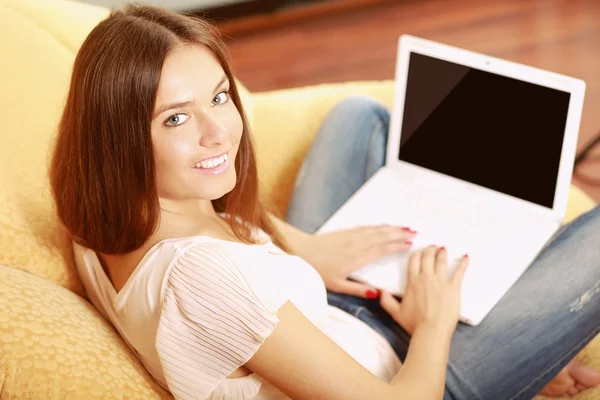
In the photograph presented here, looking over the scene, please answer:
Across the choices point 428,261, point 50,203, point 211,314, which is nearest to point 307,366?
point 211,314

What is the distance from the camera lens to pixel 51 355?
95cm

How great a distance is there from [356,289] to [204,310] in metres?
0.45

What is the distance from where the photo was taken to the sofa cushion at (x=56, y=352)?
0.93 meters

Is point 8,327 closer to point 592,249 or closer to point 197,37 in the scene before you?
point 197,37

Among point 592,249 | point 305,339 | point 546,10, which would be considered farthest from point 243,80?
point 305,339

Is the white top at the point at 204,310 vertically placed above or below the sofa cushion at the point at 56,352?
above

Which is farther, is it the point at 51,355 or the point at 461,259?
the point at 461,259

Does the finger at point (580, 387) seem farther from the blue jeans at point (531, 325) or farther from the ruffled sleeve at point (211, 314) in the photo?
the ruffled sleeve at point (211, 314)

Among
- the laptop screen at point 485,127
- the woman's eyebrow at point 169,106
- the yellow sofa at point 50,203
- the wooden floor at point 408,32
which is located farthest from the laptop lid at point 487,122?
the wooden floor at point 408,32

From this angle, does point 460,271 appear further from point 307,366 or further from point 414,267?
point 307,366

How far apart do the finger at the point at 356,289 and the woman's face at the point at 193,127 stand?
0.35 metres

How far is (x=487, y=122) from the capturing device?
136cm

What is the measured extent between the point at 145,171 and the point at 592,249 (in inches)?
28.8

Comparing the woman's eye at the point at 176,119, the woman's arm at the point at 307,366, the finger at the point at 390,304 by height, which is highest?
the woman's eye at the point at 176,119
